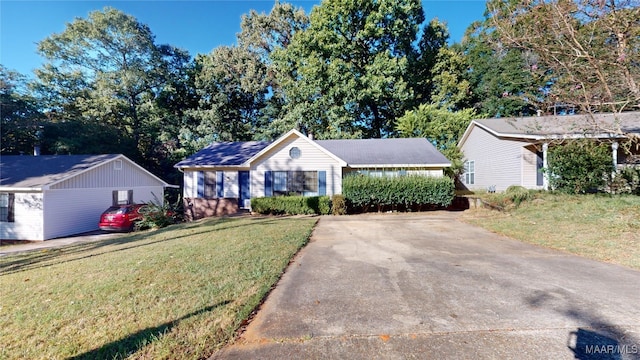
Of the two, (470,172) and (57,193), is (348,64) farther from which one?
(57,193)

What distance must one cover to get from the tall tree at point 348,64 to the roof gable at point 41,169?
14490 millimetres

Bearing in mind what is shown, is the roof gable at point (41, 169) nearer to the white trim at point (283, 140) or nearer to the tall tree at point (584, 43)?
the white trim at point (283, 140)

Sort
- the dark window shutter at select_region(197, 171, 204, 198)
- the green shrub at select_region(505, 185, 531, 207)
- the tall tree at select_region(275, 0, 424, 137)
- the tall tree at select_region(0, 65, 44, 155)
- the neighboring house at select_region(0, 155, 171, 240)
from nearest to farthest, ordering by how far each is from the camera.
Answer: the green shrub at select_region(505, 185, 531, 207) < the neighboring house at select_region(0, 155, 171, 240) < the dark window shutter at select_region(197, 171, 204, 198) < the tall tree at select_region(0, 65, 44, 155) < the tall tree at select_region(275, 0, 424, 137)

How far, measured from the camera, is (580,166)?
10961 mm

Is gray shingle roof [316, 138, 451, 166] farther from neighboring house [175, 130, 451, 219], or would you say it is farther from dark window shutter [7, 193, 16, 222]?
dark window shutter [7, 193, 16, 222]

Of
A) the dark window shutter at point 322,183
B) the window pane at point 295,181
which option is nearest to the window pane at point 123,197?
the window pane at point 295,181

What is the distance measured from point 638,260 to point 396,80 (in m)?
21.1

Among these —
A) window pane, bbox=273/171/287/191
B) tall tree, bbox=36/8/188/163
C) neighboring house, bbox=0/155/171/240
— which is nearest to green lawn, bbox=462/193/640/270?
window pane, bbox=273/171/287/191

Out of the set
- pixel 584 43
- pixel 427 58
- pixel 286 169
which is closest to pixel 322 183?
pixel 286 169

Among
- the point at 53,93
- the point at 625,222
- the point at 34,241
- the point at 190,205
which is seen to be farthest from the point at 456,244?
the point at 53,93

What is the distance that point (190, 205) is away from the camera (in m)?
16.4

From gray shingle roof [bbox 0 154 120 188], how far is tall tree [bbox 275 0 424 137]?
14620mm

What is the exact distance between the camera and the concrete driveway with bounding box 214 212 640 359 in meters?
2.66

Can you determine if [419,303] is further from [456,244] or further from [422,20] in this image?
[422,20]
